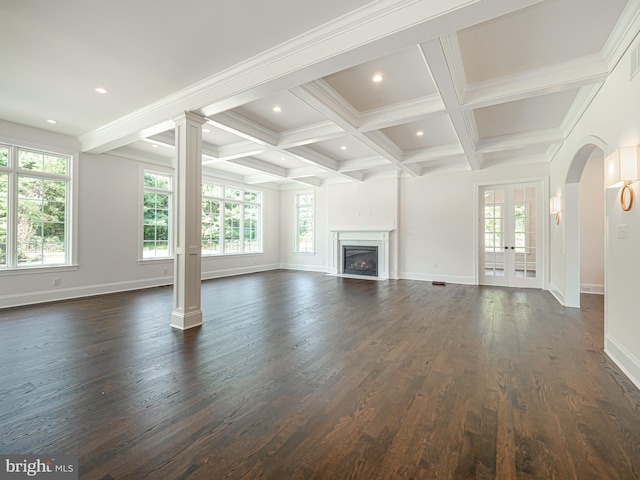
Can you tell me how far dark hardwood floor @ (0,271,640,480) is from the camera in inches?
61.7

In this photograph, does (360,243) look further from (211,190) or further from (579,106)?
(579,106)

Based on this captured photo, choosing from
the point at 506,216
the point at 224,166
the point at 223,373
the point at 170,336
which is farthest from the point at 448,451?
the point at 224,166

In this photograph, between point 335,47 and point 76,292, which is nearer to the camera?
point 335,47

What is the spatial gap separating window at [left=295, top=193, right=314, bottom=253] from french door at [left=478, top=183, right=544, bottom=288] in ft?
16.6

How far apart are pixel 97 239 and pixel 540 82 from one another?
757 cm

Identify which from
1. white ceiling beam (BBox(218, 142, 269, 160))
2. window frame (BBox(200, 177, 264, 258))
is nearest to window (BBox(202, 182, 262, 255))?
window frame (BBox(200, 177, 264, 258))

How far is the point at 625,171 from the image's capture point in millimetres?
2504

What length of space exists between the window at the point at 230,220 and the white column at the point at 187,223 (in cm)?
443

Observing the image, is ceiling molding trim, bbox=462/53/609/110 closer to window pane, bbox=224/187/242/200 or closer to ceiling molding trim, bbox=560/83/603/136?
ceiling molding trim, bbox=560/83/603/136

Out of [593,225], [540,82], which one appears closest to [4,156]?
[540,82]

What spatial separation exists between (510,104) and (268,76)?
3.37 m

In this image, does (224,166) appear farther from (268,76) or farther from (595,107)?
(595,107)

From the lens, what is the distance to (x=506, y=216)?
6910 millimetres

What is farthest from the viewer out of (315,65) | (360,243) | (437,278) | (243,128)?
(360,243)
